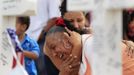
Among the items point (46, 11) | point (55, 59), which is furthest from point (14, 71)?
point (46, 11)

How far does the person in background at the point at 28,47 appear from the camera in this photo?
2576mm

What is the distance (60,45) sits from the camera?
7.02 ft

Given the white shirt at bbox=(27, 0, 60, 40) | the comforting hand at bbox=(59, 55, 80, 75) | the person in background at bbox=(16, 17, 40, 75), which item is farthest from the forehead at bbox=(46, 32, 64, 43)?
the white shirt at bbox=(27, 0, 60, 40)

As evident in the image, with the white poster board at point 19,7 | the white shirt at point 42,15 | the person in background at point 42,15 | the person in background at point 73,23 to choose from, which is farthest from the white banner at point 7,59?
the white shirt at point 42,15

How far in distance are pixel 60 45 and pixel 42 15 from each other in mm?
974

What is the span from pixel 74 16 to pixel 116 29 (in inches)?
56.6

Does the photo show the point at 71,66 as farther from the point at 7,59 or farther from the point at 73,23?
the point at 7,59

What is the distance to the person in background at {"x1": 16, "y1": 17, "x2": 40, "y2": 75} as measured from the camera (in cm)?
258

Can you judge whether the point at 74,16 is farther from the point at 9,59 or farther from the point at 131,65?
the point at 9,59

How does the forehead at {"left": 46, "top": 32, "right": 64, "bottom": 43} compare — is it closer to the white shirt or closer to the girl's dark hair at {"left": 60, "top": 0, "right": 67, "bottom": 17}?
the girl's dark hair at {"left": 60, "top": 0, "right": 67, "bottom": 17}

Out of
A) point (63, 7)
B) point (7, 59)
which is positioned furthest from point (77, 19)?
point (7, 59)

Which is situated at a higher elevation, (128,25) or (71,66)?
(128,25)

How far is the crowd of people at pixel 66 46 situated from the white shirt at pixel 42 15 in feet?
0.08

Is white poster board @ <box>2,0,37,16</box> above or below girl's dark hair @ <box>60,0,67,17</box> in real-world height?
above
